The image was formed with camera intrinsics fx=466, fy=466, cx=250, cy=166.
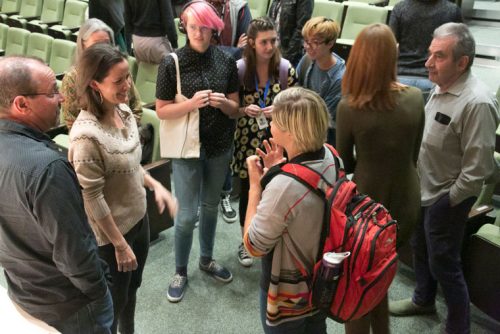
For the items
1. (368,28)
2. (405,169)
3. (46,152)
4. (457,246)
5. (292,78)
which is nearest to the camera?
(46,152)

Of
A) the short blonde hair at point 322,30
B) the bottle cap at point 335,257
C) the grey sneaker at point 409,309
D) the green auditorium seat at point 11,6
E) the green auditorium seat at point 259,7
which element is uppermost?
the green auditorium seat at point 259,7

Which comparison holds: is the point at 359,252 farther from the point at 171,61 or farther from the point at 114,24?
the point at 114,24

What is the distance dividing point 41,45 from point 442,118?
5041 millimetres

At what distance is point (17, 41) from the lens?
19.6 feet

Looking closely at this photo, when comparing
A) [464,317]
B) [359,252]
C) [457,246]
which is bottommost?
[464,317]

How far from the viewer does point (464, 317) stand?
219 centimetres

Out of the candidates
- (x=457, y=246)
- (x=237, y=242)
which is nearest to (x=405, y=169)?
(x=457, y=246)

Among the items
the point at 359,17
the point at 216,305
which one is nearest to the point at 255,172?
the point at 216,305

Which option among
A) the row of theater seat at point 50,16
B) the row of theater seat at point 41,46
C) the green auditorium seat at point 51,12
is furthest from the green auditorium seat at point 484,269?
the green auditorium seat at point 51,12

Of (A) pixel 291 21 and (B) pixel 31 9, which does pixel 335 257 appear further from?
(B) pixel 31 9

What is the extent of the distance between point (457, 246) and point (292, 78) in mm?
1200

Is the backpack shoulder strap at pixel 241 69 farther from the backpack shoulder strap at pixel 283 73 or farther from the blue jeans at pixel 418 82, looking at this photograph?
the blue jeans at pixel 418 82

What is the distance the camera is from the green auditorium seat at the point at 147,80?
13.8ft

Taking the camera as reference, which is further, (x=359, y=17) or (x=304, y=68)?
(x=359, y=17)
